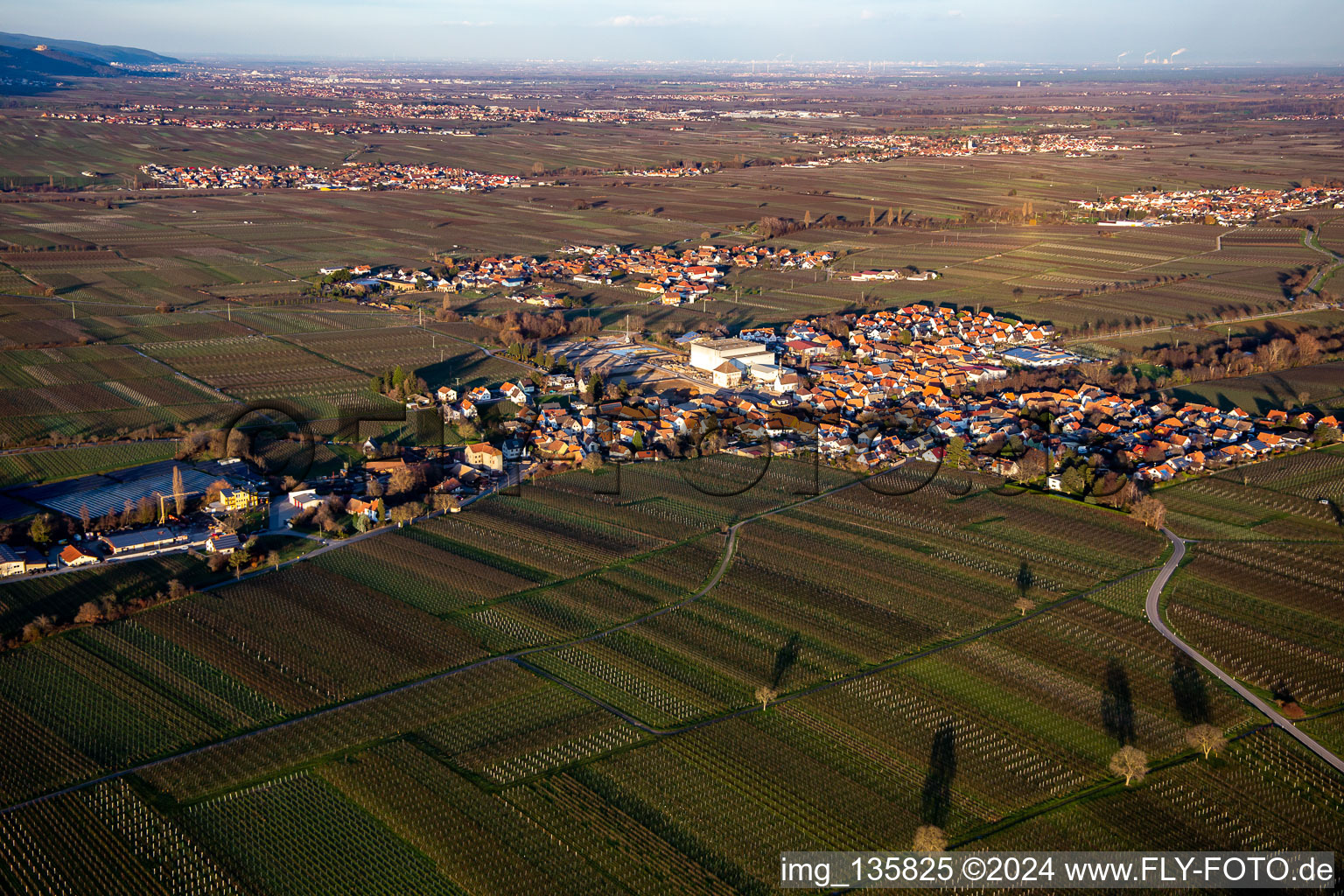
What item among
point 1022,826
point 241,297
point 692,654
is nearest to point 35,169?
point 241,297

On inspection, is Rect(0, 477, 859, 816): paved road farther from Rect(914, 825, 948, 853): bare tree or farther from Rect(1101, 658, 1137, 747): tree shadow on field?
Rect(1101, 658, 1137, 747): tree shadow on field

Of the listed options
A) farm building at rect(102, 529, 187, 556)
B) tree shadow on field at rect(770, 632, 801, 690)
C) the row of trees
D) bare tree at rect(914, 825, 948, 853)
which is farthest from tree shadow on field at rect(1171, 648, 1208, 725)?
farm building at rect(102, 529, 187, 556)

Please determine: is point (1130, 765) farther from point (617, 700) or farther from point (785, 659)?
point (617, 700)

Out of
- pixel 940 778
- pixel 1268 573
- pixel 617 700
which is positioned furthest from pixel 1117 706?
pixel 617 700

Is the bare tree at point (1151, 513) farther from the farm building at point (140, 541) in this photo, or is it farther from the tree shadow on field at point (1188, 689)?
the farm building at point (140, 541)

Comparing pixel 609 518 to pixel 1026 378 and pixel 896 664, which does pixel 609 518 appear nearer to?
pixel 896 664

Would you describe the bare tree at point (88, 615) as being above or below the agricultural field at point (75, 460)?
below

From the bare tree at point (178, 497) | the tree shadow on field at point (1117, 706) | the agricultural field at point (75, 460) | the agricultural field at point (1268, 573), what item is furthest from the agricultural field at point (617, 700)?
the agricultural field at point (75, 460)
